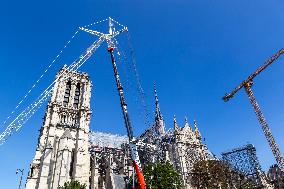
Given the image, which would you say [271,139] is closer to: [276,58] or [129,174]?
[276,58]

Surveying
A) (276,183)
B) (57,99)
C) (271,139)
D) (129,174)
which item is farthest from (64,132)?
(276,183)

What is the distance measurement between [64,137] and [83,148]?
532 cm

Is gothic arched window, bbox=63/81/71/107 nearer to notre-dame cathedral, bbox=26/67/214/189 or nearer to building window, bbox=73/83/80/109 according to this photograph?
notre-dame cathedral, bbox=26/67/214/189

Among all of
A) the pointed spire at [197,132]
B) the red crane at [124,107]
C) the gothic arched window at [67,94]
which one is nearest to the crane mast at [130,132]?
the red crane at [124,107]

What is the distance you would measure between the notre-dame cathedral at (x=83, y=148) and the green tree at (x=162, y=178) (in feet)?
22.1

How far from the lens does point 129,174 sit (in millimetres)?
67000

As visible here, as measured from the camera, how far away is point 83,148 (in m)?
67.1

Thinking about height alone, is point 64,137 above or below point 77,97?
below

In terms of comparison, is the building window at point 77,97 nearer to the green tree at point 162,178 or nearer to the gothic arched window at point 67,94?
the gothic arched window at point 67,94

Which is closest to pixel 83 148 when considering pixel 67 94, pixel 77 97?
pixel 77 97

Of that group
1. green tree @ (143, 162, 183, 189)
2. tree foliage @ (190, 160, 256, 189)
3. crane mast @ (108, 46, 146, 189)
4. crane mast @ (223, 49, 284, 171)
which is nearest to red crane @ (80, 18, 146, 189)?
crane mast @ (108, 46, 146, 189)

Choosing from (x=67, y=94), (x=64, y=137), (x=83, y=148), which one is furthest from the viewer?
(x=67, y=94)

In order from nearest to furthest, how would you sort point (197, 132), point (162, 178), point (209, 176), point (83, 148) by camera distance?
1. point (162, 178)
2. point (209, 176)
3. point (83, 148)
4. point (197, 132)

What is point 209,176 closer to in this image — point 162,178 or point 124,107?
point 162,178
